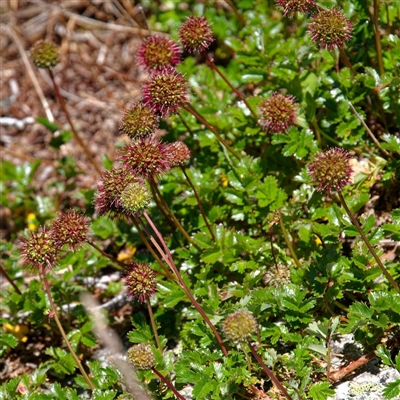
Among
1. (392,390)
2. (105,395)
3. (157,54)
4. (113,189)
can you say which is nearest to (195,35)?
(157,54)

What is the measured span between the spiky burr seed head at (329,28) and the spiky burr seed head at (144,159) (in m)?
1.12

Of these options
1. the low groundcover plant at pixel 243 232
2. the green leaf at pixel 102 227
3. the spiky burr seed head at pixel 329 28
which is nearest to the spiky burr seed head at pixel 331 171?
A: the low groundcover plant at pixel 243 232

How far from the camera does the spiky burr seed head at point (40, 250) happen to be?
3.77 m

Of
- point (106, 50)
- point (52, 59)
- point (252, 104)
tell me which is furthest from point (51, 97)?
point (252, 104)

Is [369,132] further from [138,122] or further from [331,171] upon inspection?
[138,122]

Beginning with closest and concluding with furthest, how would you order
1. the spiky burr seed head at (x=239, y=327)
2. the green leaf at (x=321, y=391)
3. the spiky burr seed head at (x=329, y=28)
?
the spiky burr seed head at (x=239, y=327) → the green leaf at (x=321, y=391) → the spiky burr seed head at (x=329, y=28)

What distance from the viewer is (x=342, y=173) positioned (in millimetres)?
3439

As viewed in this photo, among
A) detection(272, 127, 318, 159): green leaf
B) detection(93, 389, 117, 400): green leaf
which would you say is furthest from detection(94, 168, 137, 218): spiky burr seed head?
detection(272, 127, 318, 159): green leaf

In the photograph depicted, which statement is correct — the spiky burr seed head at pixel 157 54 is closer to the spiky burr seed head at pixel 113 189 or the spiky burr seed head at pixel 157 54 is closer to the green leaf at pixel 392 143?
the spiky burr seed head at pixel 113 189

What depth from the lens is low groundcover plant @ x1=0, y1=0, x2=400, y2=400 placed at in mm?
3729

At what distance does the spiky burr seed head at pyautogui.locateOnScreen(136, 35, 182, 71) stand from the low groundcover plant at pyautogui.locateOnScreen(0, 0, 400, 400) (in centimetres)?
1

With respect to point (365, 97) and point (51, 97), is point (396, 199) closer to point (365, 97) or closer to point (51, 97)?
point (365, 97)

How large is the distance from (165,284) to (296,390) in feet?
3.53

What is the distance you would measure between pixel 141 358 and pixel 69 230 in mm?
817
